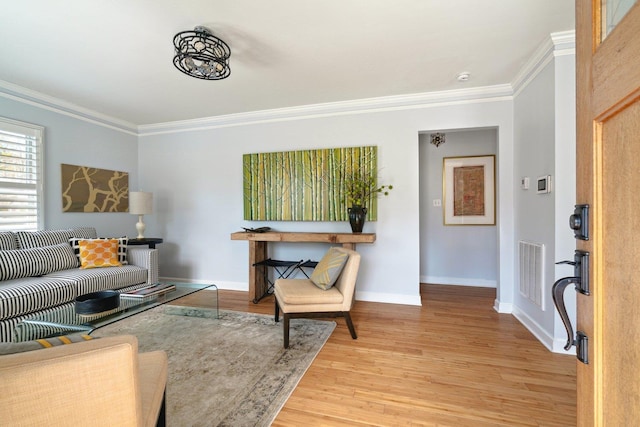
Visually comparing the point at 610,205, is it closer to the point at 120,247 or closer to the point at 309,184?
the point at 309,184

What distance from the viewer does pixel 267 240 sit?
135 inches

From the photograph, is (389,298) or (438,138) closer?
(389,298)

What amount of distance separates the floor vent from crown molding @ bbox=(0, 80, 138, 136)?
5.53 meters

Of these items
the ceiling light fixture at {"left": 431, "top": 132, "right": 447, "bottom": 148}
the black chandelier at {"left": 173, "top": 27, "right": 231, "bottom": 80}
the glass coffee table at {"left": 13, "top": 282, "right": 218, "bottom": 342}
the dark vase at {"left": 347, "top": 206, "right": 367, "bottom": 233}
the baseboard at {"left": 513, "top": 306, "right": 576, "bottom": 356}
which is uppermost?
the black chandelier at {"left": 173, "top": 27, "right": 231, "bottom": 80}

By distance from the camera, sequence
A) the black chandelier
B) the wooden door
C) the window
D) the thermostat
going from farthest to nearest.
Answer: the window → the thermostat → the black chandelier → the wooden door

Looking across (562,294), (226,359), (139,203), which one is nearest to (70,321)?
(226,359)

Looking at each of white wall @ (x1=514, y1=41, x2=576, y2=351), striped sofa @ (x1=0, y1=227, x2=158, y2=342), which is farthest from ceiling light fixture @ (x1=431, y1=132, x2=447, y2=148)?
striped sofa @ (x1=0, y1=227, x2=158, y2=342)

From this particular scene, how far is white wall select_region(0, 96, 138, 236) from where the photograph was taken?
3.31 metres

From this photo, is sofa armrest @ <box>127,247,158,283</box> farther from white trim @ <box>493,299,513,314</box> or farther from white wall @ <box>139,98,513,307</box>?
white trim @ <box>493,299,513,314</box>

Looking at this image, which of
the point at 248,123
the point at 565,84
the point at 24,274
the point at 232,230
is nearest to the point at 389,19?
the point at 565,84

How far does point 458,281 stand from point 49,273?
5144mm

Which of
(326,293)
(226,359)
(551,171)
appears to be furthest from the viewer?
(326,293)

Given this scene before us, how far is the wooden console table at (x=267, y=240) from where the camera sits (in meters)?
3.20

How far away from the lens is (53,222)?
3432mm
